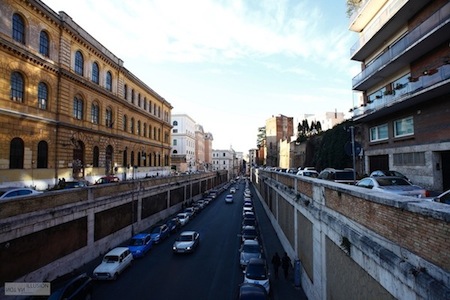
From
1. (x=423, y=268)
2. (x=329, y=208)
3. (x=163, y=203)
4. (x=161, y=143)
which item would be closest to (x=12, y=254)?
(x=329, y=208)

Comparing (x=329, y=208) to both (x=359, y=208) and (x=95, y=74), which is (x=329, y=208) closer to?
(x=359, y=208)

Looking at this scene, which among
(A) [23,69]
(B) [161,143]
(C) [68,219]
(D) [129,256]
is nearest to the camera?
(C) [68,219]

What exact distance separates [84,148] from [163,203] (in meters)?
11.0

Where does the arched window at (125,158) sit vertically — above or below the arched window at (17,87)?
below

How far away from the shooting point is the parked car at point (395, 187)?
10078 mm

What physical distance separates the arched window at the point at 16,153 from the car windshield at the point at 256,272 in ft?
68.9

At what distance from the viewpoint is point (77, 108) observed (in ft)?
107

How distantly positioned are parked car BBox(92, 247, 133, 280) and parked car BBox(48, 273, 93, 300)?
8.03ft

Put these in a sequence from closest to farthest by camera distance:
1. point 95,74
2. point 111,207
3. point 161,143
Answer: point 111,207 → point 95,74 → point 161,143

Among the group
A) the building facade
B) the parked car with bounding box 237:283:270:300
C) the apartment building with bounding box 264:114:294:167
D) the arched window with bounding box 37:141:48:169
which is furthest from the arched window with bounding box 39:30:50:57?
the apartment building with bounding box 264:114:294:167

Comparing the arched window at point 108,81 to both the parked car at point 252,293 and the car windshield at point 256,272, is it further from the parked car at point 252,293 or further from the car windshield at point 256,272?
the parked car at point 252,293

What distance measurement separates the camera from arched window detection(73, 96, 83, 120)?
31.9 meters

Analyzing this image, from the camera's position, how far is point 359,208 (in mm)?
7332

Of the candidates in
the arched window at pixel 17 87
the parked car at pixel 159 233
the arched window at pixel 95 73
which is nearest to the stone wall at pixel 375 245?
the parked car at pixel 159 233
